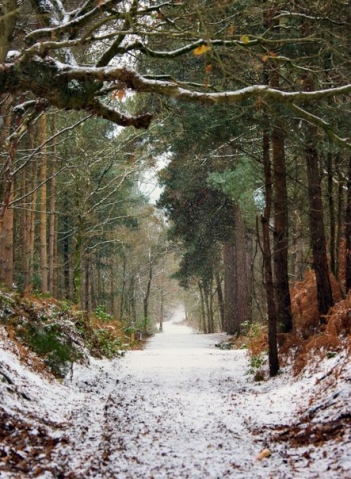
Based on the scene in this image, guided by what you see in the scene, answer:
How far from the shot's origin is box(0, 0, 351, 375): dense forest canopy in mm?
4508

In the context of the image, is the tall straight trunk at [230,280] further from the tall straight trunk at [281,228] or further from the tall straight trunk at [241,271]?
the tall straight trunk at [281,228]

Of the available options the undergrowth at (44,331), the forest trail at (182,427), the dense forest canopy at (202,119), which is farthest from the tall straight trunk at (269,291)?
the undergrowth at (44,331)

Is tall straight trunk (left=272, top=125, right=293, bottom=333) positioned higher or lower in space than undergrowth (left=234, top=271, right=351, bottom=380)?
higher

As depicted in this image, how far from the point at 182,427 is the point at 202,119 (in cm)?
730

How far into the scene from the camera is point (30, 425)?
4.26 m

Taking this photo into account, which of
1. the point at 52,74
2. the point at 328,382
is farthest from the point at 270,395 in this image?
the point at 52,74

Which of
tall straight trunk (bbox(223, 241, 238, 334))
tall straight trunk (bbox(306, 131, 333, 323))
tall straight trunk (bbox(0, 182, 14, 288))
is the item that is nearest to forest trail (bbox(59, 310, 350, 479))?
tall straight trunk (bbox(306, 131, 333, 323))

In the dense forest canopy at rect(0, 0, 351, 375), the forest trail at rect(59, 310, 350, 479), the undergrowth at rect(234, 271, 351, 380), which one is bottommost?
the forest trail at rect(59, 310, 350, 479)

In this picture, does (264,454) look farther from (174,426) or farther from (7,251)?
(7,251)

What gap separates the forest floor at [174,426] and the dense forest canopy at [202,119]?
1.92m

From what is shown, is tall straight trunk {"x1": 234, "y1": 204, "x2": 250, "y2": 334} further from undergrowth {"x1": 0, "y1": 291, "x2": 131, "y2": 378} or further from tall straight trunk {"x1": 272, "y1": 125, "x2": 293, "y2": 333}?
undergrowth {"x1": 0, "y1": 291, "x2": 131, "y2": 378}

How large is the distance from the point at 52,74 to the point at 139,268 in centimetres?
3102

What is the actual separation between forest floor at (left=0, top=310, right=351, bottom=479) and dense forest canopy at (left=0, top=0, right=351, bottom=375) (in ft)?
6.29

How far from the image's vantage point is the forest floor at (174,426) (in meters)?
3.37
